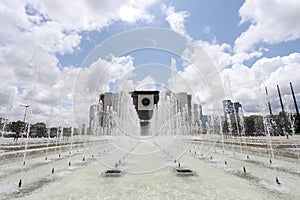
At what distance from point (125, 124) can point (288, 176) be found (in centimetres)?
2336

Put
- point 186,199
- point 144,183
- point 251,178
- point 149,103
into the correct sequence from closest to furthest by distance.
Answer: point 186,199 < point 144,183 < point 251,178 < point 149,103

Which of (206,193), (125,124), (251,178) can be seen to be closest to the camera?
(206,193)

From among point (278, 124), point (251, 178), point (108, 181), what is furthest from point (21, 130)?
point (278, 124)

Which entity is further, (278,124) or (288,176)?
(278,124)

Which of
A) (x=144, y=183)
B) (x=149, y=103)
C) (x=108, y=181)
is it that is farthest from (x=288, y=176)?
(x=149, y=103)

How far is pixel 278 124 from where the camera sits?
49531 mm

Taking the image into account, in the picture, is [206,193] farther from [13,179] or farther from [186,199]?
[13,179]

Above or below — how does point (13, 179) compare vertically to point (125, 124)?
below

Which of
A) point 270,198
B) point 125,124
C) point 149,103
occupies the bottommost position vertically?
point 270,198

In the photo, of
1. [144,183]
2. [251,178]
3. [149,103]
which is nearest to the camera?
[144,183]

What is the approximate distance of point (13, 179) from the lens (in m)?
8.12

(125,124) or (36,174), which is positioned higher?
(125,124)

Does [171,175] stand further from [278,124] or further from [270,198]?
[278,124]

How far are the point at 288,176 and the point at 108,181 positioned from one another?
7450 millimetres
